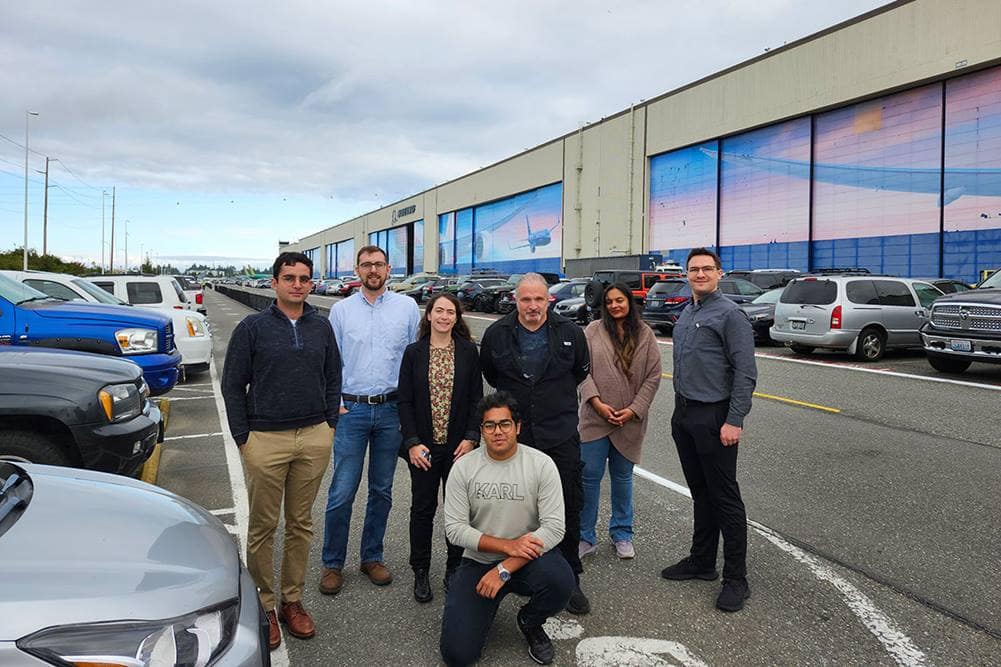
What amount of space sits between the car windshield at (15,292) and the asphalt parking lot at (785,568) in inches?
79.5

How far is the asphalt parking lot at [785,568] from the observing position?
11.1 feet

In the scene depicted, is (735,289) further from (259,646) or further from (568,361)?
(259,646)

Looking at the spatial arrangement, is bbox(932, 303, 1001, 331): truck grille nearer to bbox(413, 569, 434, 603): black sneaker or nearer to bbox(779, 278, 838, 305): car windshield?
bbox(779, 278, 838, 305): car windshield

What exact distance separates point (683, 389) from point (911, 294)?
44.8ft

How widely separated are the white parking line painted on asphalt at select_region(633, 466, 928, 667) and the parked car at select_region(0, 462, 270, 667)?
2.77m

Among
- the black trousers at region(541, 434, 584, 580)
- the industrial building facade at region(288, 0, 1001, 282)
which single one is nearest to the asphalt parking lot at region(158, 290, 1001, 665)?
the black trousers at region(541, 434, 584, 580)

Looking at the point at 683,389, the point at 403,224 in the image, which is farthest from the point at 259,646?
the point at 403,224

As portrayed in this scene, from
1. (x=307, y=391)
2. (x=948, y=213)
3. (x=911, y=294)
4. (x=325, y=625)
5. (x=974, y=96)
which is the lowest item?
(x=325, y=625)

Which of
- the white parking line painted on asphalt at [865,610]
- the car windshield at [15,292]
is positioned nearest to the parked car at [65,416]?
the car windshield at [15,292]

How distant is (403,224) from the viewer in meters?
82.6

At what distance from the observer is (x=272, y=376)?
356 centimetres

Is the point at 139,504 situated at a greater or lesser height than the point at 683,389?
lesser

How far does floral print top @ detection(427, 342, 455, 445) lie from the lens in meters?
3.95

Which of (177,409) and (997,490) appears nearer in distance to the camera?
(997,490)
